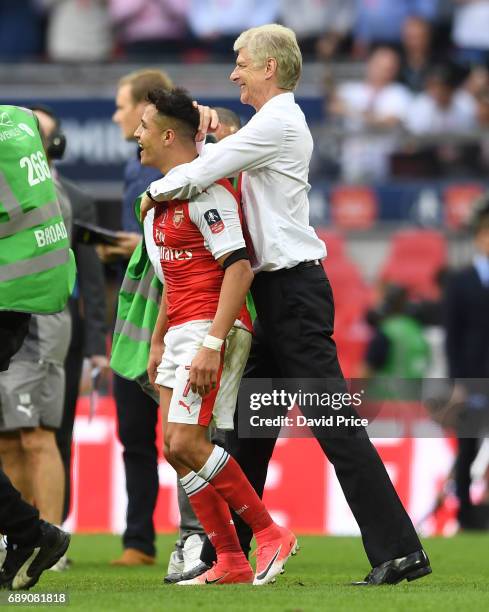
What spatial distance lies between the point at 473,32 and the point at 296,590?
538 inches

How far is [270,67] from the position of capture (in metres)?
6.03

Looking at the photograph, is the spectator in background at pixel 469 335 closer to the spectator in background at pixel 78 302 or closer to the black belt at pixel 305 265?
the spectator in background at pixel 78 302

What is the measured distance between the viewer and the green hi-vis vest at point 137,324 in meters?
6.65

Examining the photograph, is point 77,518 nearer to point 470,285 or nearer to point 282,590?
point 470,285

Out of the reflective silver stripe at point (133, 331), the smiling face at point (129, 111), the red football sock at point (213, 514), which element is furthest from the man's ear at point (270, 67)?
the smiling face at point (129, 111)

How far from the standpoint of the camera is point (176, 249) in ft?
19.7

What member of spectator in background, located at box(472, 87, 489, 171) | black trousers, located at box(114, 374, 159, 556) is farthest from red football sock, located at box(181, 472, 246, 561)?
spectator in background, located at box(472, 87, 489, 171)

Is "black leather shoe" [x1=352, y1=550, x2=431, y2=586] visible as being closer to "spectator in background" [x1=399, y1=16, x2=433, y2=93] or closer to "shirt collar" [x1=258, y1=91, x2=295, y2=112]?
"shirt collar" [x1=258, y1=91, x2=295, y2=112]

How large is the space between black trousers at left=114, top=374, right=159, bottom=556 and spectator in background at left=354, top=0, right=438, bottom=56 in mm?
10944

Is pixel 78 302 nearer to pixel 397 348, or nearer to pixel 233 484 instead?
pixel 233 484

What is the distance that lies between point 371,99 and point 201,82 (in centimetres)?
226

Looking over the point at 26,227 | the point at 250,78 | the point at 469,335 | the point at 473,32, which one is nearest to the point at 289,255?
the point at 250,78

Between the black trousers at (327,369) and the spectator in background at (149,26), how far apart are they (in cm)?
1225

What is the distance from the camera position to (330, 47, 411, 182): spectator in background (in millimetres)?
16328
